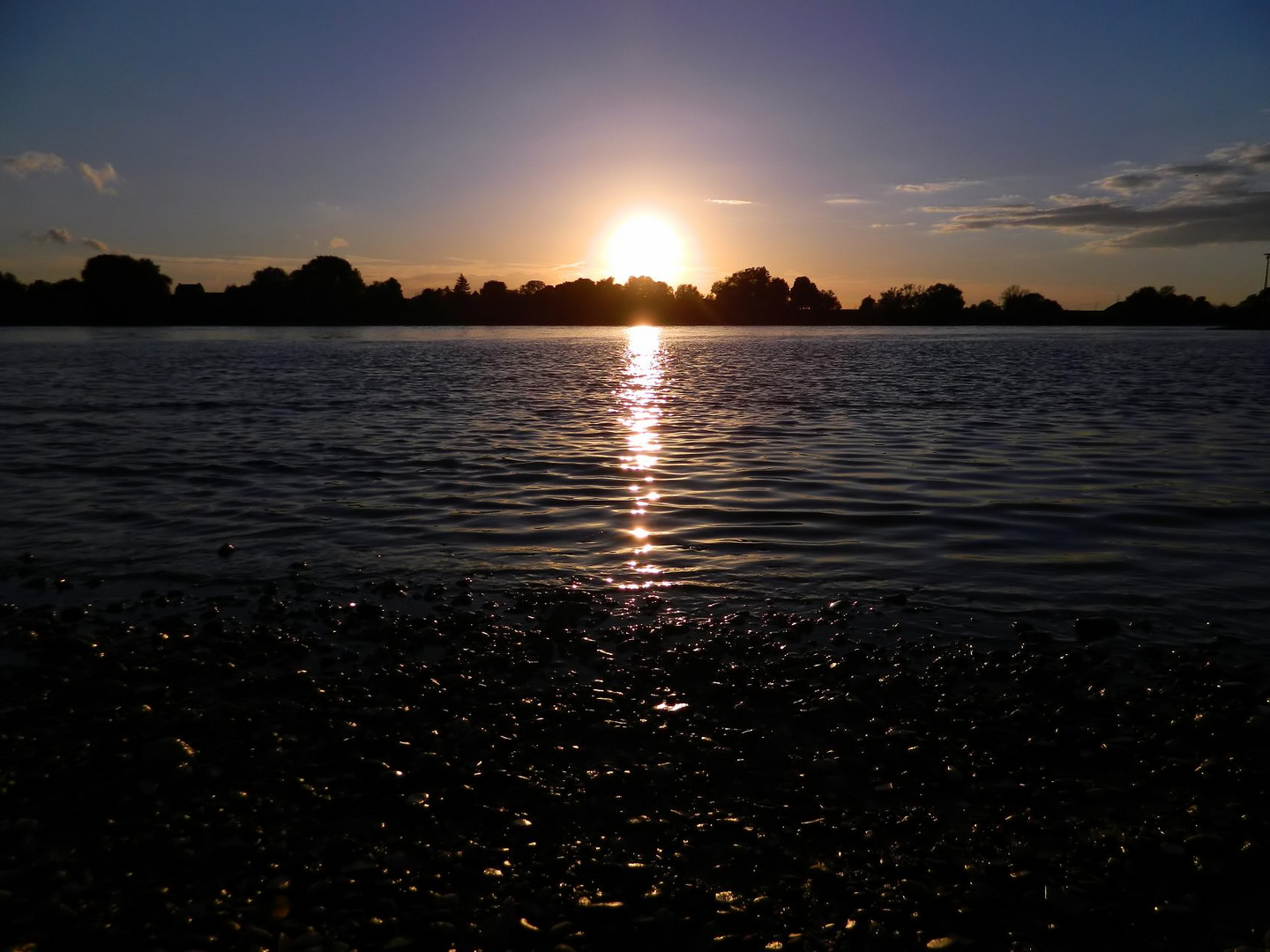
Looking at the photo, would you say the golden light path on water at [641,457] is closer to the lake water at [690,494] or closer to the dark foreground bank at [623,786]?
the lake water at [690,494]

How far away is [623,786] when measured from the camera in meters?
5.76

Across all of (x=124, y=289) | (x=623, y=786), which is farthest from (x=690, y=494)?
(x=124, y=289)

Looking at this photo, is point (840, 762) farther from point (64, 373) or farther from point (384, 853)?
point (64, 373)

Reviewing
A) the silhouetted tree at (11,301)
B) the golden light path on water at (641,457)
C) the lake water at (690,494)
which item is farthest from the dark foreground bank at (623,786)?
the silhouetted tree at (11,301)

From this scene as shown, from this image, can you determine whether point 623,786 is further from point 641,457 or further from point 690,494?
point 641,457

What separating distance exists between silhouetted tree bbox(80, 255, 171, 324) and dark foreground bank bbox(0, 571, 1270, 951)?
21241 centimetres

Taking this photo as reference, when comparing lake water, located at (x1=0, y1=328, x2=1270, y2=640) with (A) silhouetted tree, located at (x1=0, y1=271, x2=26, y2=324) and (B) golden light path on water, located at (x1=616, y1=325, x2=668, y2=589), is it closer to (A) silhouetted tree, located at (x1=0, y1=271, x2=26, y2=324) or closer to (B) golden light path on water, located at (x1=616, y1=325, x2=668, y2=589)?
(B) golden light path on water, located at (x1=616, y1=325, x2=668, y2=589)

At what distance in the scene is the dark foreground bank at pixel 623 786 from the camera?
4.47 metres

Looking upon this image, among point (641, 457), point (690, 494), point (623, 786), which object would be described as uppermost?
point (641, 457)

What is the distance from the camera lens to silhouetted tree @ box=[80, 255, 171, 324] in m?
182

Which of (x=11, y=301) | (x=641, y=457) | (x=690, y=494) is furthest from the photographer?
(x=11, y=301)

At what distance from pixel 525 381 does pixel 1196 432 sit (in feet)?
102

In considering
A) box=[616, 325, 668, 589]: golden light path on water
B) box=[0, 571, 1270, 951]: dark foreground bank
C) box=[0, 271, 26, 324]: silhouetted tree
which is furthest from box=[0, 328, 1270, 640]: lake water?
box=[0, 271, 26, 324]: silhouetted tree

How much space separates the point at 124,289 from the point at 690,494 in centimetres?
21219
